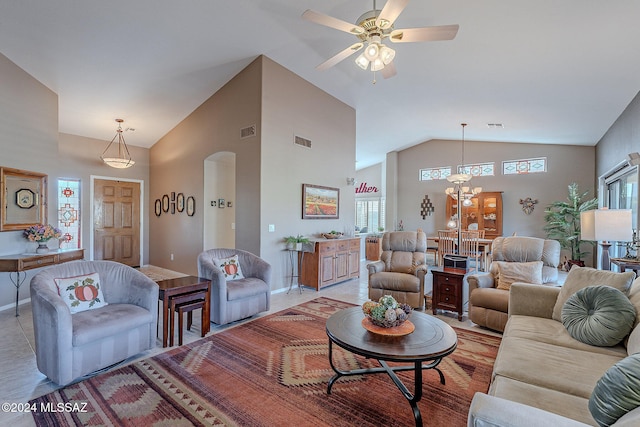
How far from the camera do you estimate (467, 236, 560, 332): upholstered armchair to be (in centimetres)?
345

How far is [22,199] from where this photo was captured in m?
4.41

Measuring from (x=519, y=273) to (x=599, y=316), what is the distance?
5.01 feet

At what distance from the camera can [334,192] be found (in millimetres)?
6457

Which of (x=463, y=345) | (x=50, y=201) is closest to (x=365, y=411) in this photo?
(x=463, y=345)

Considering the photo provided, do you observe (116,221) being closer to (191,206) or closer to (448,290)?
(191,206)

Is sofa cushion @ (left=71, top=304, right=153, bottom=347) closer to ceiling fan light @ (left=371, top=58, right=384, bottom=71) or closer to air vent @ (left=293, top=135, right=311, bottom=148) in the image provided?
ceiling fan light @ (left=371, top=58, right=384, bottom=71)

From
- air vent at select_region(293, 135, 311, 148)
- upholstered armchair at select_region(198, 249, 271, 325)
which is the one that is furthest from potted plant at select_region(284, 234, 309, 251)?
air vent at select_region(293, 135, 311, 148)

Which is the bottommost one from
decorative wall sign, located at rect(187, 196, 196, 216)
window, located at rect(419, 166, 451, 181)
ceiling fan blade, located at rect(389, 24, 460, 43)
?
decorative wall sign, located at rect(187, 196, 196, 216)

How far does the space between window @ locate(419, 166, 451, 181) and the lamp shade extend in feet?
20.3

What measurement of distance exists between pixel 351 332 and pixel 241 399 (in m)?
0.93

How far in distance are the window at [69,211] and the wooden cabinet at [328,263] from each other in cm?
494

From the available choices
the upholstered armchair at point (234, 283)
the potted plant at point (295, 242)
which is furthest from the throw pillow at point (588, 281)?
the potted plant at point (295, 242)

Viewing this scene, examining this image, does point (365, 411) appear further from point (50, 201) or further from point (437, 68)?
point (50, 201)

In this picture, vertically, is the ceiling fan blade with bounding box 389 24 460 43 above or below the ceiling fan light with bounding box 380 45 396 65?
above
